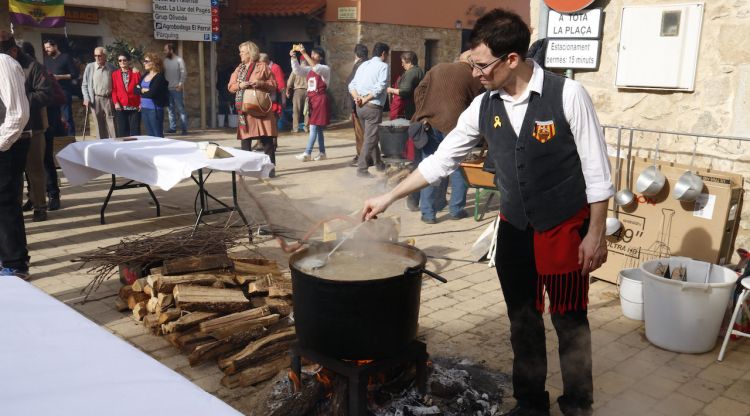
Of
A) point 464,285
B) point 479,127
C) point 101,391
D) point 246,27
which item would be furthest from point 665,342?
point 246,27

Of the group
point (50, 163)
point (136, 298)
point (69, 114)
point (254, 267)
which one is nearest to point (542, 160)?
point (254, 267)

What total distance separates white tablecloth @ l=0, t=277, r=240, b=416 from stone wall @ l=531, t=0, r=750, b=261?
16.1ft

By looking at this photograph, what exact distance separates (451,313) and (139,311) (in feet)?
7.61

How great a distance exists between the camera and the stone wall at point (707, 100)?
4848 mm

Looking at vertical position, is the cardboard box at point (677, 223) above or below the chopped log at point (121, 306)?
above

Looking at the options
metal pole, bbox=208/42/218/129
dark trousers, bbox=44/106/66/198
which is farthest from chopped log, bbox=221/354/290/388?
metal pole, bbox=208/42/218/129

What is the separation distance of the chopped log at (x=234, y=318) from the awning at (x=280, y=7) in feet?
50.3

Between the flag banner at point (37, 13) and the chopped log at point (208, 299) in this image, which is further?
the flag banner at point (37, 13)

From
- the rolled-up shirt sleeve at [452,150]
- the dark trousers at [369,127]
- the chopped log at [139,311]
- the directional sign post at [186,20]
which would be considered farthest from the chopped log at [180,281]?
the directional sign post at [186,20]

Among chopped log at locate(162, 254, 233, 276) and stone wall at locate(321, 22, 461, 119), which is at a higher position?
stone wall at locate(321, 22, 461, 119)

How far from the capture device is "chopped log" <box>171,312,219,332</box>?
4.12m

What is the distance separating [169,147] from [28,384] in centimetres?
547

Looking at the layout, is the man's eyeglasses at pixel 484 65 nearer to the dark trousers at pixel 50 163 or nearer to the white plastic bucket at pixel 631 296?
the white plastic bucket at pixel 631 296

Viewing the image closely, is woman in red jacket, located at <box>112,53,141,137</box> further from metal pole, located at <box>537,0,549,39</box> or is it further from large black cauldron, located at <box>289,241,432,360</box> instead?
large black cauldron, located at <box>289,241,432,360</box>
